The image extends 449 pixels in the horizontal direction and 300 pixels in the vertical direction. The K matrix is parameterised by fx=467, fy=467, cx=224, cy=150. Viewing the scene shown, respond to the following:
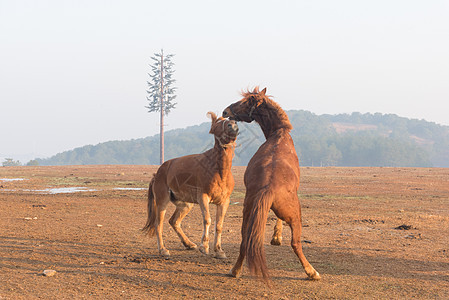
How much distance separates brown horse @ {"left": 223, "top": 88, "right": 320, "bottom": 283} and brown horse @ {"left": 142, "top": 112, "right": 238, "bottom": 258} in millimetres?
559

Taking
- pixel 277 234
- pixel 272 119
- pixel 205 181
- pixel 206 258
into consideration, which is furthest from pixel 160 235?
pixel 272 119

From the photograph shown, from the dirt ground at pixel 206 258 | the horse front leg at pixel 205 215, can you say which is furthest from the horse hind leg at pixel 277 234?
the horse front leg at pixel 205 215

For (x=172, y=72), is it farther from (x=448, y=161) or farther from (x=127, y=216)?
(x=448, y=161)

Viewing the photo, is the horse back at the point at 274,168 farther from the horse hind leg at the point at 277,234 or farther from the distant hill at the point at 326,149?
the distant hill at the point at 326,149

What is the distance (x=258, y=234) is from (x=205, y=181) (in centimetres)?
231

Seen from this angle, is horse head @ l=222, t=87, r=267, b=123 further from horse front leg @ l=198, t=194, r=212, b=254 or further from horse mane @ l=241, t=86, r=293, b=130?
horse front leg @ l=198, t=194, r=212, b=254

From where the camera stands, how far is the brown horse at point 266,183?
6.32 meters

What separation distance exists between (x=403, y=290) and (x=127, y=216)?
31.6 feet

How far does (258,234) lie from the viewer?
20.7ft

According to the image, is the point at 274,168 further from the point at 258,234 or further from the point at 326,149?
the point at 326,149

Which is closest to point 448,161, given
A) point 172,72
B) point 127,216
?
point 172,72

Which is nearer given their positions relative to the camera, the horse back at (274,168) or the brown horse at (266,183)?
the brown horse at (266,183)

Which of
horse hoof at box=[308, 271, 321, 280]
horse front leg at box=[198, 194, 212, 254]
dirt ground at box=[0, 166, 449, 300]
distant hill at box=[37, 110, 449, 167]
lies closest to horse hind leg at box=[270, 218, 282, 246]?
dirt ground at box=[0, 166, 449, 300]

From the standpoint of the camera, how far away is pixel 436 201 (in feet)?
63.6
